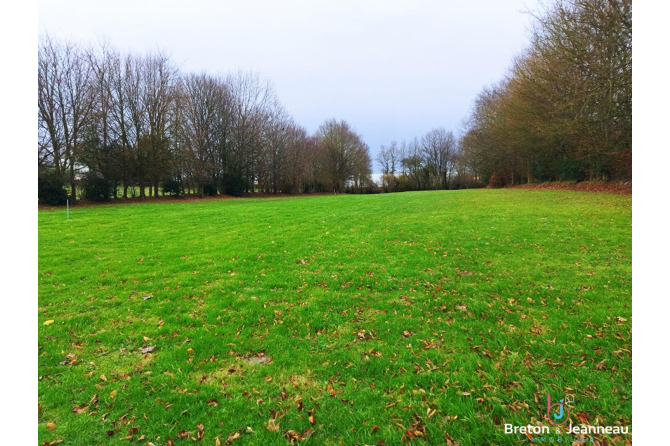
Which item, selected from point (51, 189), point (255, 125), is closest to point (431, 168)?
point (255, 125)

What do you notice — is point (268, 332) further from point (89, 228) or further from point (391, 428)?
point (89, 228)

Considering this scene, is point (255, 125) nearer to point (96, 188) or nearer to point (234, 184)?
point (234, 184)

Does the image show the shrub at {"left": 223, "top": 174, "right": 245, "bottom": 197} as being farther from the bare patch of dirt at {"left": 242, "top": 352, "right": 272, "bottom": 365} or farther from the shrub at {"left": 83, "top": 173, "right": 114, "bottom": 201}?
the bare patch of dirt at {"left": 242, "top": 352, "right": 272, "bottom": 365}

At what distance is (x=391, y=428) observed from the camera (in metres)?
2.42

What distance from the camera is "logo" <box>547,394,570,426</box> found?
246 cm

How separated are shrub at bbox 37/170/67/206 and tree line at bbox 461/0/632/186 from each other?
3212 cm

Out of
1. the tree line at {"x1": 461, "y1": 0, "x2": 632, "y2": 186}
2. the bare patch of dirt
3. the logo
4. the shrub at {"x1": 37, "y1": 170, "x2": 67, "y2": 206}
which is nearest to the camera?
the logo

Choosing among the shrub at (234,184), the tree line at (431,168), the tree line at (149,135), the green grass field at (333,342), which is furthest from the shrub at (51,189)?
the tree line at (431,168)

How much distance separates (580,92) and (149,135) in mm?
31554

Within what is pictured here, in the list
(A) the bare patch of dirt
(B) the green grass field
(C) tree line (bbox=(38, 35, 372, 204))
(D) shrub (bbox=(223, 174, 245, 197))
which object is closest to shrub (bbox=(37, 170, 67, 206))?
(C) tree line (bbox=(38, 35, 372, 204))

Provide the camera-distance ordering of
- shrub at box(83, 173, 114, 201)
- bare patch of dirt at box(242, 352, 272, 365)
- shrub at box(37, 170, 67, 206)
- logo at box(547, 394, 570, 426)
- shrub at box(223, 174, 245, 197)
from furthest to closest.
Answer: shrub at box(223, 174, 245, 197) → shrub at box(83, 173, 114, 201) → shrub at box(37, 170, 67, 206) → bare patch of dirt at box(242, 352, 272, 365) → logo at box(547, 394, 570, 426)

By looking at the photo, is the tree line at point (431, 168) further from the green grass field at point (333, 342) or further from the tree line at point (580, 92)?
the green grass field at point (333, 342)

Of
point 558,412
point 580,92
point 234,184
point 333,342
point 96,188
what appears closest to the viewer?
point 558,412

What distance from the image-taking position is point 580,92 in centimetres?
1584
